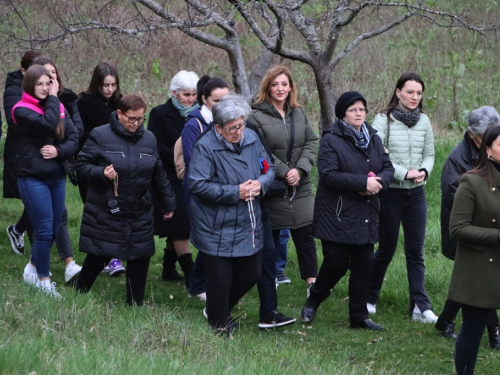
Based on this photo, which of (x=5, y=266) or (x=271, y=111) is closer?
(x=271, y=111)

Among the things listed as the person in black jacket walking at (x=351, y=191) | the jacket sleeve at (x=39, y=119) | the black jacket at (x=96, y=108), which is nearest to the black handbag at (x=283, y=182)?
the person in black jacket walking at (x=351, y=191)

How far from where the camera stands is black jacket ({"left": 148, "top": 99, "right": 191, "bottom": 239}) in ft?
25.5

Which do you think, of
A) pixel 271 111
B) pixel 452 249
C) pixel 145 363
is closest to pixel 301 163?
pixel 271 111

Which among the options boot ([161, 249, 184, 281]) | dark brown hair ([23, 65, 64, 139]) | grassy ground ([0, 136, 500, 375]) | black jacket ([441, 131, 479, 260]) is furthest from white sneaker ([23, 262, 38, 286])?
black jacket ([441, 131, 479, 260])

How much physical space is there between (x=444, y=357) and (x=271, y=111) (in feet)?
8.13

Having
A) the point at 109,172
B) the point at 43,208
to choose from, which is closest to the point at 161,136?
the point at 43,208

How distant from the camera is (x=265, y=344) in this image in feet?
19.1

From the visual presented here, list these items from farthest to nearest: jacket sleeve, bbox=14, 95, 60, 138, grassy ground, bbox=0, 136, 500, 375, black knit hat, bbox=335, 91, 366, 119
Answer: jacket sleeve, bbox=14, 95, 60, 138 → black knit hat, bbox=335, 91, 366, 119 → grassy ground, bbox=0, 136, 500, 375

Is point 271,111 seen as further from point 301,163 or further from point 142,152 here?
point 142,152

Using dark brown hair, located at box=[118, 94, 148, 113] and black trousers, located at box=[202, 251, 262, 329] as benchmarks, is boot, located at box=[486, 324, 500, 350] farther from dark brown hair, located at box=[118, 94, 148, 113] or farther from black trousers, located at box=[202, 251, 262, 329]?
dark brown hair, located at box=[118, 94, 148, 113]

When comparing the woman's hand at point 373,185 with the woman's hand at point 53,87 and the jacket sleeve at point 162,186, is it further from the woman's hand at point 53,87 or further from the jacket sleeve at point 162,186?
the woman's hand at point 53,87

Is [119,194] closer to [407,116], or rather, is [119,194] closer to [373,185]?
[373,185]

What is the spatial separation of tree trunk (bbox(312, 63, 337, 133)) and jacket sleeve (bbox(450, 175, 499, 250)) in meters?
6.10

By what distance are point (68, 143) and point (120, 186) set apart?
93cm
